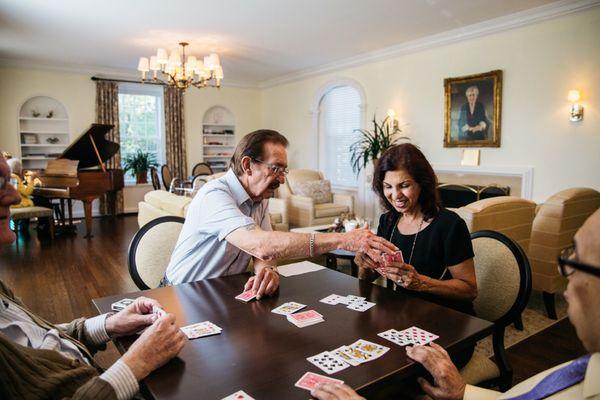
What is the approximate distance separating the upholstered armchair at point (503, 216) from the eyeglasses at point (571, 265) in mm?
2466

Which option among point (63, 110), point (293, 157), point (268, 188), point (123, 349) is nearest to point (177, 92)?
point (63, 110)

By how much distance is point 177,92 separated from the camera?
30.6 ft

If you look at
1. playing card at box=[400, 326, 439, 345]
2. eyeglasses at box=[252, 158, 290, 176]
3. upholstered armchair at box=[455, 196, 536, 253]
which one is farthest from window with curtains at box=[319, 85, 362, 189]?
playing card at box=[400, 326, 439, 345]

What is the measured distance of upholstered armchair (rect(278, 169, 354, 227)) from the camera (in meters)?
6.44

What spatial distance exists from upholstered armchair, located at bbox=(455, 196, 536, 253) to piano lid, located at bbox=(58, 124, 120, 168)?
5.73 meters

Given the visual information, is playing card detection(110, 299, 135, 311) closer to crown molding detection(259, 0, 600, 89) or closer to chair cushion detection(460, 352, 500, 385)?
chair cushion detection(460, 352, 500, 385)

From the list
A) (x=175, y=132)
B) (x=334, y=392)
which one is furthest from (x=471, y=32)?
(x=175, y=132)

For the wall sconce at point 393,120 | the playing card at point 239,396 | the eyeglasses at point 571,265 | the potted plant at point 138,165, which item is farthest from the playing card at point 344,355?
the potted plant at point 138,165

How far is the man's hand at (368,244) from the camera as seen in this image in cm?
164

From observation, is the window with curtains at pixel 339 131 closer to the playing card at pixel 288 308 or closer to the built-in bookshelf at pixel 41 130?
the built-in bookshelf at pixel 41 130

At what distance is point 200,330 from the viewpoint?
1330mm

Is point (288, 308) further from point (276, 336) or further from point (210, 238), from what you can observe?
point (210, 238)

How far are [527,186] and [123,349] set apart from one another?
5.42 m

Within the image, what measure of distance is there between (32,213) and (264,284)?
19.5ft
